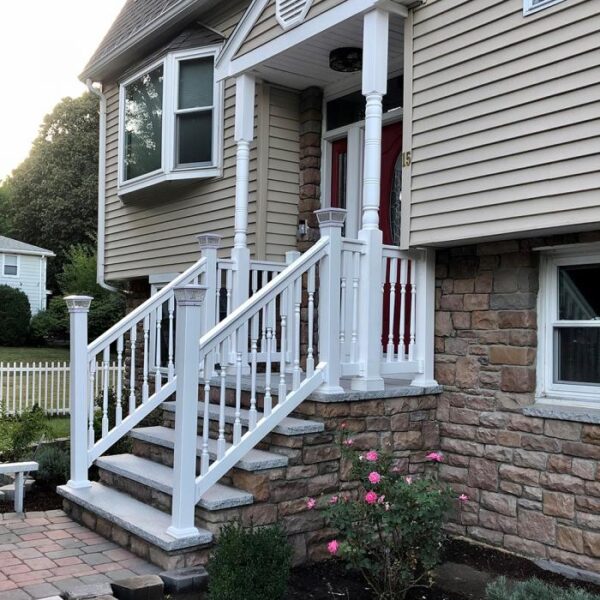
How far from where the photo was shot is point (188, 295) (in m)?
3.85

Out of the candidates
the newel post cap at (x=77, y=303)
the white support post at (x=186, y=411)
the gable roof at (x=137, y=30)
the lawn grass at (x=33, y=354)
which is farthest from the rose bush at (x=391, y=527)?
the lawn grass at (x=33, y=354)

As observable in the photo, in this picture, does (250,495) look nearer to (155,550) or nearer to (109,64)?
(155,550)

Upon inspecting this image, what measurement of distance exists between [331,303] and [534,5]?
88.3 inches

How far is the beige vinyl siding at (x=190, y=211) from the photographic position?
688 centimetres

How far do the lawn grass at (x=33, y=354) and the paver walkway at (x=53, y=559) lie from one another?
15.5 meters

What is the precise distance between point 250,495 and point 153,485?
0.78m

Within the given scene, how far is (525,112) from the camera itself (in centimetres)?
420

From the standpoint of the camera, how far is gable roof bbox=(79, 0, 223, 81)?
25.3 feet

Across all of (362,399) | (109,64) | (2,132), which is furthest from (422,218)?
(2,132)

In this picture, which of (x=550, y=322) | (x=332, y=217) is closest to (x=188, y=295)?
(x=332, y=217)

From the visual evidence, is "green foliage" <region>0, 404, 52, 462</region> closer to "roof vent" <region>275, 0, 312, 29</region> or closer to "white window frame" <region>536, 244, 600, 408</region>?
"roof vent" <region>275, 0, 312, 29</region>

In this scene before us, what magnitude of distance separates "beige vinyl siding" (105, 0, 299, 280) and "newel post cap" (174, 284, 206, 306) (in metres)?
2.91

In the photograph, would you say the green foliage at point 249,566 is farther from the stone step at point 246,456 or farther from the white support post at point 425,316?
the white support post at point 425,316

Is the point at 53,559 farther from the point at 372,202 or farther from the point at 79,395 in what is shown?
the point at 372,202
